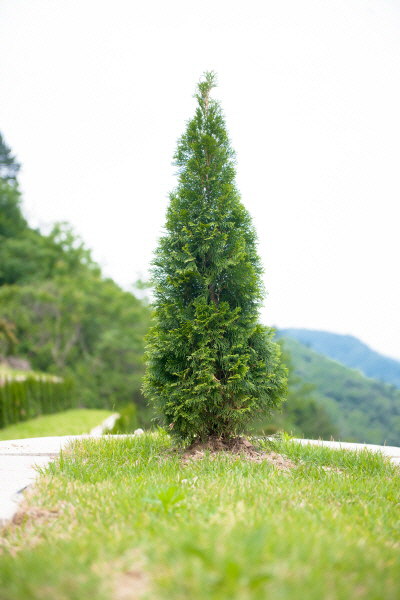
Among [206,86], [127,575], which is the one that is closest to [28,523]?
[127,575]

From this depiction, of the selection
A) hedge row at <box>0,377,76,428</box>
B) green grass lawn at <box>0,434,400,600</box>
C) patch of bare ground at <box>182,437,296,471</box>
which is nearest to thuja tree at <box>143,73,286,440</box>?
patch of bare ground at <box>182,437,296,471</box>

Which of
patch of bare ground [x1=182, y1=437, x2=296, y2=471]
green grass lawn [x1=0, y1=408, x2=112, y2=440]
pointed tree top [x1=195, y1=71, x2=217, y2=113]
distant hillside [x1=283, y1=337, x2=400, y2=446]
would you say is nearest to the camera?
patch of bare ground [x1=182, y1=437, x2=296, y2=471]

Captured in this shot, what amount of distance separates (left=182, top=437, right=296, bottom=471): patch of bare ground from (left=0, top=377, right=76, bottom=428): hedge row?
11286mm

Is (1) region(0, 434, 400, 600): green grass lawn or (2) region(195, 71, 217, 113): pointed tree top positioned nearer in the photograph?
(1) region(0, 434, 400, 600): green grass lawn

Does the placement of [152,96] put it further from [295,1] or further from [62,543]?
[62,543]

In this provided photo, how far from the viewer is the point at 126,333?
31375 mm

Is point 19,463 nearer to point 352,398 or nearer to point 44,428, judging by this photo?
point 44,428

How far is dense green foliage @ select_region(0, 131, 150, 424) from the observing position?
3052 centimetres

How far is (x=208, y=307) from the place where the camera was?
165 inches

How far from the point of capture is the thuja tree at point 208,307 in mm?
4125

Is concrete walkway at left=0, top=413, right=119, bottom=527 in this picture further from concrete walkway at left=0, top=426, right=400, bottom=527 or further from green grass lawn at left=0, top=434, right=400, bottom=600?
green grass lawn at left=0, top=434, right=400, bottom=600

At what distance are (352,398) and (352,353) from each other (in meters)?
18.9

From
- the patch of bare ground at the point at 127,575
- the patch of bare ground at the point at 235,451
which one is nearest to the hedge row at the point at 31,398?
the patch of bare ground at the point at 235,451

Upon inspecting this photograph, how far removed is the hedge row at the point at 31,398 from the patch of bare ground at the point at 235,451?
37.0 feet
